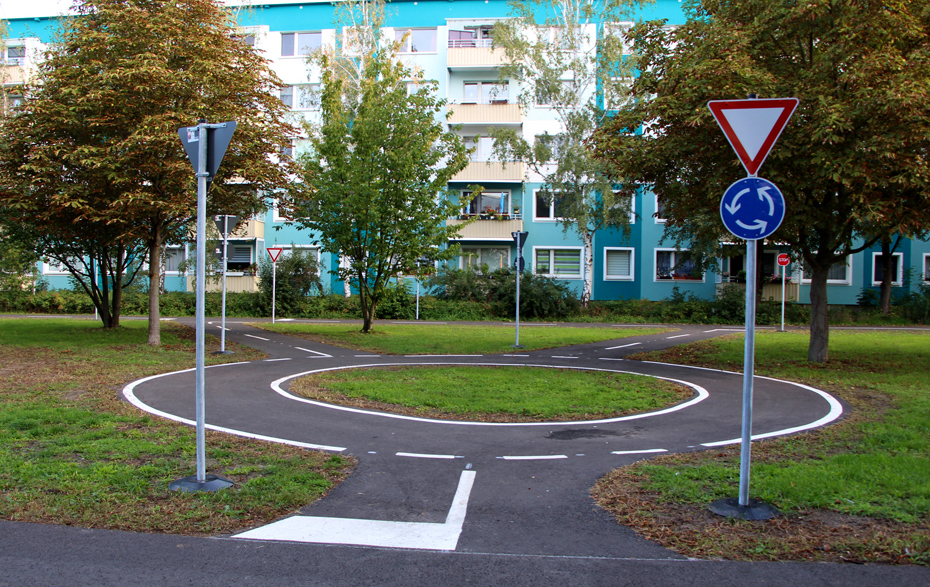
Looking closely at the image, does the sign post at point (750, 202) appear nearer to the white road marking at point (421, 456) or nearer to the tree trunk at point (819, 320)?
the white road marking at point (421, 456)

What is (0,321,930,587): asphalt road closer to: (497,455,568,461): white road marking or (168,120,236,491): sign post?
(497,455,568,461): white road marking

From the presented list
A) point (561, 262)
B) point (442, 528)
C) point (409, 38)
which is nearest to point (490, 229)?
point (561, 262)

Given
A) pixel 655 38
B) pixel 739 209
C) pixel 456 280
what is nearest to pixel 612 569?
pixel 739 209

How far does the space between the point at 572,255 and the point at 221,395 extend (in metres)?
30.8

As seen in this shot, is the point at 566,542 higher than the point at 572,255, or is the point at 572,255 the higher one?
the point at 572,255

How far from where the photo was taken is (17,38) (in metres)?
43.3

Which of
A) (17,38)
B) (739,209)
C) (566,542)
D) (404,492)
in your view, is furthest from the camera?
(17,38)

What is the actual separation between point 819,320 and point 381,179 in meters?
13.2

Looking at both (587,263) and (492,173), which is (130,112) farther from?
(492,173)

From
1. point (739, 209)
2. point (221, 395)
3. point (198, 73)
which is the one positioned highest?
point (198, 73)

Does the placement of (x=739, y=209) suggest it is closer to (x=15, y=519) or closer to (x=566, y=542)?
(x=566, y=542)

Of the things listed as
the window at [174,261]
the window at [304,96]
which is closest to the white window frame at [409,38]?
the window at [304,96]

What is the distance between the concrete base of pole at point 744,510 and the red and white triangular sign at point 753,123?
2.55 metres

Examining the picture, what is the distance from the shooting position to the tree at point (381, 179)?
21.5 m
